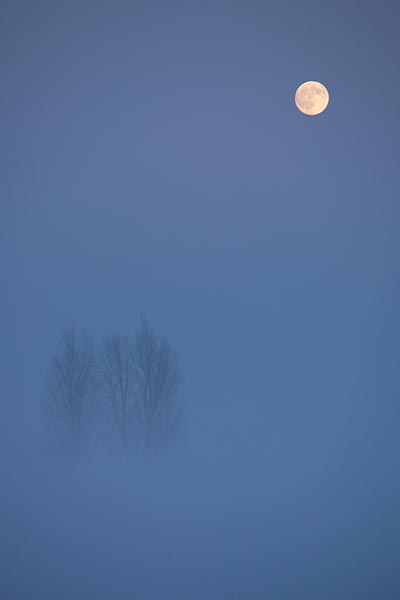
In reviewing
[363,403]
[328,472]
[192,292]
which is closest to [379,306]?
[192,292]

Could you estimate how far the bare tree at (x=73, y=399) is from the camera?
30.7m

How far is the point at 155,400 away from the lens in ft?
101

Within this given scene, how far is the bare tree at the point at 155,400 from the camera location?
1182 inches

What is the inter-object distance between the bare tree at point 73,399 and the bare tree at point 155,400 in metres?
2.68

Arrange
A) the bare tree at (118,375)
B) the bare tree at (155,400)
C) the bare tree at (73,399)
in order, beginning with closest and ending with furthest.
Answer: the bare tree at (155,400) < the bare tree at (73,399) < the bare tree at (118,375)

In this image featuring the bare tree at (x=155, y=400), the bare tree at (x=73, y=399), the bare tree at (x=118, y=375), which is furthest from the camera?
the bare tree at (x=118, y=375)

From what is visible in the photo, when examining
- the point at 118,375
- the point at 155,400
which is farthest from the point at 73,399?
the point at 155,400

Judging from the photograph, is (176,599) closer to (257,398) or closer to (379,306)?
(257,398)

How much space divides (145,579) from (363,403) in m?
42.5

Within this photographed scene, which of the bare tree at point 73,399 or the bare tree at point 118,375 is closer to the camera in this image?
the bare tree at point 73,399

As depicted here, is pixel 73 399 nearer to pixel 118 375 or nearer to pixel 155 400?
pixel 118 375

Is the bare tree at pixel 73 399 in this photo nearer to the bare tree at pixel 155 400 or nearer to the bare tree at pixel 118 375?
the bare tree at pixel 118 375

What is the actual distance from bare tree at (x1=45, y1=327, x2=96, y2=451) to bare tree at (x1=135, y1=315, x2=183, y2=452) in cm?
268

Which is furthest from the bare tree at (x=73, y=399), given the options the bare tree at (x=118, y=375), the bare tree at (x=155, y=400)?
the bare tree at (x=155, y=400)
